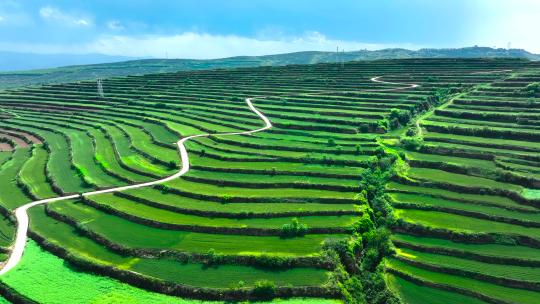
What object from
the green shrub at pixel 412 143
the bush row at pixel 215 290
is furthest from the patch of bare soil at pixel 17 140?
the green shrub at pixel 412 143


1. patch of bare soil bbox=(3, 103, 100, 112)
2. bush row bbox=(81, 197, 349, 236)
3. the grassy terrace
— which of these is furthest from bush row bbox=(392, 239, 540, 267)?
patch of bare soil bbox=(3, 103, 100, 112)

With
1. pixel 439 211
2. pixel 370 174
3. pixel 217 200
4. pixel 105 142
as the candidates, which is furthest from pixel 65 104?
pixel 439 211

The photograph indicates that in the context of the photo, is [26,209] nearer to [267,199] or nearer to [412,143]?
[267,199]

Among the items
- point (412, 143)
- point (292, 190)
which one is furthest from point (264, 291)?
point (412, 143)

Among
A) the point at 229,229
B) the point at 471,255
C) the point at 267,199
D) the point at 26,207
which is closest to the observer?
the point at 471,255

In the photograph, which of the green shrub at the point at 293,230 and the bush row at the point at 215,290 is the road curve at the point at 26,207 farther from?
the green shrub at the point at 293,230

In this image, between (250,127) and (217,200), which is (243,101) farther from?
(217,200)
